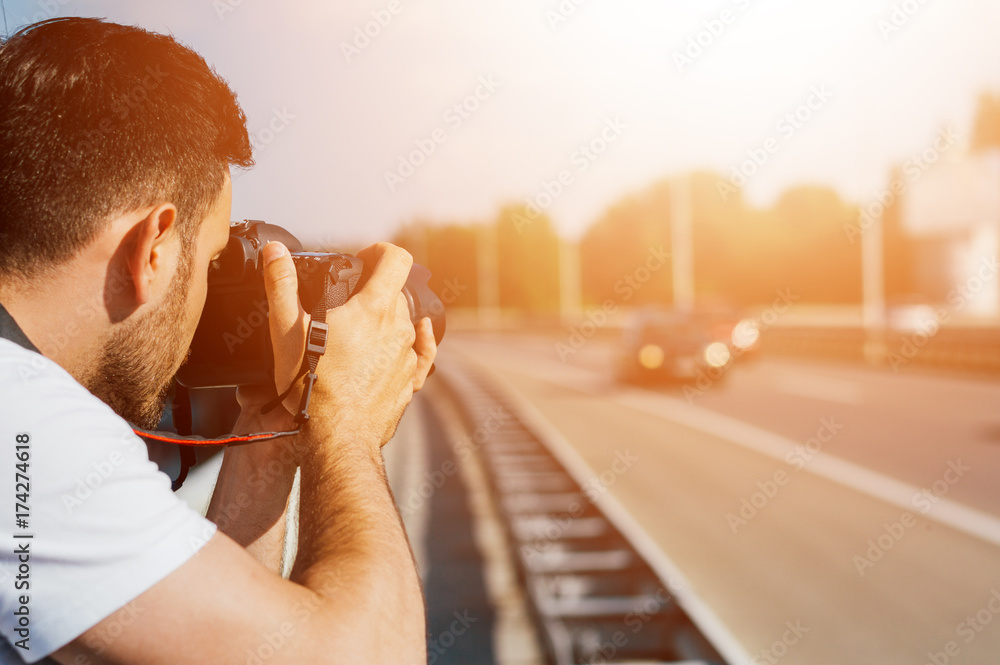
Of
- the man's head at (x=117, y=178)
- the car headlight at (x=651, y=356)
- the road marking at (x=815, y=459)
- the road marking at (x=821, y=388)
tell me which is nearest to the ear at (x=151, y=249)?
the man's head at (x=117, y=178)

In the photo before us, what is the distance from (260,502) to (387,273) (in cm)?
49

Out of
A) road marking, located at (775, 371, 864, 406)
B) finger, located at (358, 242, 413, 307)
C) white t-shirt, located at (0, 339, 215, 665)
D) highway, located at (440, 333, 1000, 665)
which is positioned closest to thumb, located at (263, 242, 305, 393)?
finger, located at (358, 242, 413, 307)

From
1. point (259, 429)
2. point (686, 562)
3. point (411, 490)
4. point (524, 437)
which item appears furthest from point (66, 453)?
point (524, 437)

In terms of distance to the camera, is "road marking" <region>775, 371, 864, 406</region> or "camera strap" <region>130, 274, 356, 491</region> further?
"road marking" <region>775, 371, 864, 406</region>

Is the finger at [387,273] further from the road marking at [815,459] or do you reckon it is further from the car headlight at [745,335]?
the car headlight at [745,335]

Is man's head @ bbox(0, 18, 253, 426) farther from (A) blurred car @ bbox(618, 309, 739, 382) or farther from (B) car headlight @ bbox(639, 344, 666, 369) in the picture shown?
(B) car headlight @ bbox(639, 344, 666, 369)

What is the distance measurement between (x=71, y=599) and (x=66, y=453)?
150mm

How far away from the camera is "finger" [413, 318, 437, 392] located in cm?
162

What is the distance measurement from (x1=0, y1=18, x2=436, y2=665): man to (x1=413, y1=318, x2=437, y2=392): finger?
5.7 inches

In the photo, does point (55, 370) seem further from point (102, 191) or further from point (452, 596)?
point (452, 596)

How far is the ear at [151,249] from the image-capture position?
3.79 ft

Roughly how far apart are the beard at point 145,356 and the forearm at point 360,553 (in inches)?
9.3

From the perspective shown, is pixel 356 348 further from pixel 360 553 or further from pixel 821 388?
pixel 821 388

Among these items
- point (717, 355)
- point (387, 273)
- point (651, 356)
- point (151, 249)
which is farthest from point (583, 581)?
point (717, 355)
